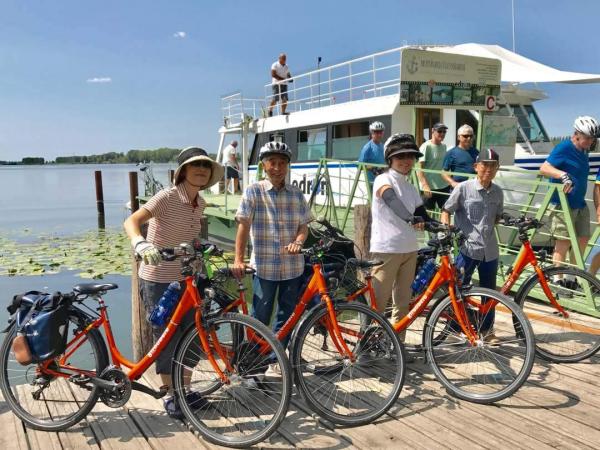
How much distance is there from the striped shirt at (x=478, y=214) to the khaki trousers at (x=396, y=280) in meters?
0.52

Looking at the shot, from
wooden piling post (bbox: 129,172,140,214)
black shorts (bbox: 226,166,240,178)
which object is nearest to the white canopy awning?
black shorts (bbox: 226,166,240,178)

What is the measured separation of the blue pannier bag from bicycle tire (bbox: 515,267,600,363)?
3319 mm

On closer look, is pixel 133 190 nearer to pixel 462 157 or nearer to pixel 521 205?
pixel 462 157

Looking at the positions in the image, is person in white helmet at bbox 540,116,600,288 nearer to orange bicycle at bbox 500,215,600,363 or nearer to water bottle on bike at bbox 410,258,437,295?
orange bicycle at bbox 500,215,600,363

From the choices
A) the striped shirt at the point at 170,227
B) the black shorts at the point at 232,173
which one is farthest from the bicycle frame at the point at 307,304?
the black shorts at the point at 232,173

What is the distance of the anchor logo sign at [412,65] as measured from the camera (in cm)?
766

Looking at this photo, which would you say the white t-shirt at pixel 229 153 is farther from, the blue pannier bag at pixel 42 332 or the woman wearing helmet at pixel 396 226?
the blue pannier bag at pixel 42 332

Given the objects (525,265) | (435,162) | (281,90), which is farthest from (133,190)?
(525,265)

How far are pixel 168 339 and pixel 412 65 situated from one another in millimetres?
5958

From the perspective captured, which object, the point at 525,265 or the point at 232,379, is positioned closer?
the point at 232,379

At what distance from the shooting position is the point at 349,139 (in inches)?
460

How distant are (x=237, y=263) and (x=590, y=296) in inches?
124

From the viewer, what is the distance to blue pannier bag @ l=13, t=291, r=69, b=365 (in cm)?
302

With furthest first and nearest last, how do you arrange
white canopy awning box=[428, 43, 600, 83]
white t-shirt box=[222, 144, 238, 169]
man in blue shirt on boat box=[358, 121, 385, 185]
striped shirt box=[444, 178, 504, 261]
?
white t-shirt box=[222, 144, 238, 169] → white canopy awning box=[428, 43, 600, 83] → man in blue shirt on boat box=[358, 121, 385, 185] → striped shirt box=[444, 178, 504, 261]
